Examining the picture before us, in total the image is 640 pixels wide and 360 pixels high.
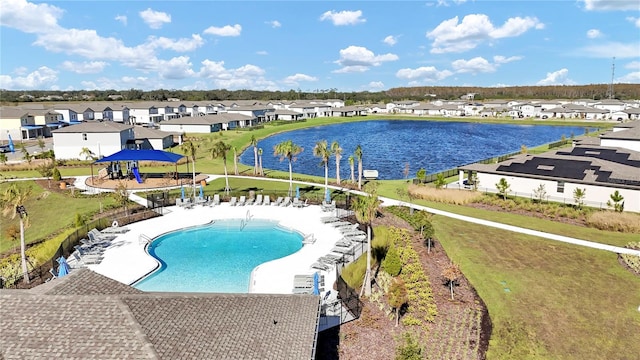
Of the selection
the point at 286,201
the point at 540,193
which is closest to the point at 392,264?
the point at 286,201

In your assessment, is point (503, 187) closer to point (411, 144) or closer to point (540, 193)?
point (540, 193)

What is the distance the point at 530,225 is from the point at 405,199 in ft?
35.5

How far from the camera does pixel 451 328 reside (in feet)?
59.5

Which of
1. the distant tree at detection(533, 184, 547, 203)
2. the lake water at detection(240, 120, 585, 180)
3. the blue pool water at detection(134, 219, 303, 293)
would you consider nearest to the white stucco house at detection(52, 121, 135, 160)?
the lake water at detection(240, 120, 585, 180)

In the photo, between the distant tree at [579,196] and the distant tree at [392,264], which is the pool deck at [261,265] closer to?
the distant tree at [392,264]

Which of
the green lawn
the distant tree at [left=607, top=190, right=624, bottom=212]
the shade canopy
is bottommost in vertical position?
the green lawn

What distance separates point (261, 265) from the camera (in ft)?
79.3

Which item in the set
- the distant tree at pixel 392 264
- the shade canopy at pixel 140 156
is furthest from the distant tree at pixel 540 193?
the shade canopy at pixel 140 156

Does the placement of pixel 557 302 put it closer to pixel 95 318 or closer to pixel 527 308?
pixel 527 308

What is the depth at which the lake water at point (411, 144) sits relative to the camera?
65625 mm

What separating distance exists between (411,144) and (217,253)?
7014 cm

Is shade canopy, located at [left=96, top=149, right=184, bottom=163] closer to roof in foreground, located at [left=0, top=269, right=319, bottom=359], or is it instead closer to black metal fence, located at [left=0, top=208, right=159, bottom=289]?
black metal fence, located at [left=0, top=208, right=159, bottom=289]

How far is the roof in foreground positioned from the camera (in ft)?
31.9

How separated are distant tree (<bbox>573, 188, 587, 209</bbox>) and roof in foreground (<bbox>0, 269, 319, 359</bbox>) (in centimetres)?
3164
